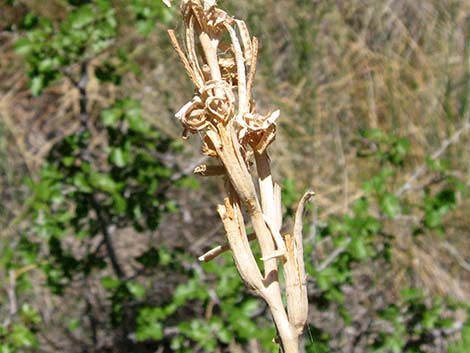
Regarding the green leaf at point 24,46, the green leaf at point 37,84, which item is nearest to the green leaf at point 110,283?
the green leaf at point 37,84

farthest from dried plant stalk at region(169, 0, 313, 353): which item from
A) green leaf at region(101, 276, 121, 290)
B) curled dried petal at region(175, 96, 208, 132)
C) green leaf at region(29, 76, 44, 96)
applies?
green leaf at region(101, 276, 121, 290)

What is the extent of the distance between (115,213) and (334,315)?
1.16 m

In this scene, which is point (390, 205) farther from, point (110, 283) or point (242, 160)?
point (242, 160)

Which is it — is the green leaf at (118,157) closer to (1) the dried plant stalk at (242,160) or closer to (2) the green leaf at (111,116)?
(2) the green leaf at (111,116)

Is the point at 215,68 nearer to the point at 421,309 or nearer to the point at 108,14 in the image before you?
the point at 108,14

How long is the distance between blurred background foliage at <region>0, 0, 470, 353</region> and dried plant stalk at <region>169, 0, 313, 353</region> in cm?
142

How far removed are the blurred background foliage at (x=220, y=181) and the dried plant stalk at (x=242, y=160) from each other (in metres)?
1.42

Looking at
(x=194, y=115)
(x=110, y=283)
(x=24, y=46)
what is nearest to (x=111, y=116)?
(x=24, y=46)

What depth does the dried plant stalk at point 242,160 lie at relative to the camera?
747 mm

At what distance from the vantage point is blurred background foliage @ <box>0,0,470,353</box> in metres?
2.39

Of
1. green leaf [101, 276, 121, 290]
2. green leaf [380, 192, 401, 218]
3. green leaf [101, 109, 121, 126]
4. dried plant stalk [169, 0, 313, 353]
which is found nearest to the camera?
dried plant stalk [169, 0, 313, 353]

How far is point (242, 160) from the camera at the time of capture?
30.4 inches

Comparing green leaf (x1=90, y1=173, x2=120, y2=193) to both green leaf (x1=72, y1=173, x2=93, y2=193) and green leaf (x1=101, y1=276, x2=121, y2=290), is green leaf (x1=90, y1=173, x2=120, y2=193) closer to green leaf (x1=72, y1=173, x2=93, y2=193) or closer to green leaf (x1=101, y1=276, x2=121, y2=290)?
green leaf (x1=72, y1=173, x2=93, y2=193)

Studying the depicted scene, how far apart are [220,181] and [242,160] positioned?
3.18 meters
